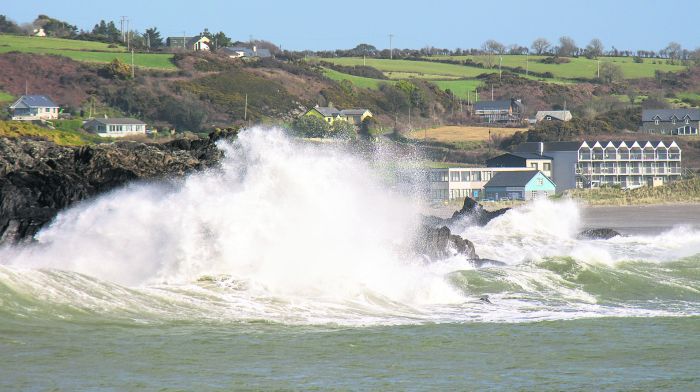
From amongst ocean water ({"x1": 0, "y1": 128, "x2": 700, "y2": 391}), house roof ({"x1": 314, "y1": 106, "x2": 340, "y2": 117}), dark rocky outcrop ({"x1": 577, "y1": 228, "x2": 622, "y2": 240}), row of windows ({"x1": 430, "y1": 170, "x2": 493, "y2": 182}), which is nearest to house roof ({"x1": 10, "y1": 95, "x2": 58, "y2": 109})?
house roof ({"x1": 314, "y1": 106, "x2": 340, "y2": 117})

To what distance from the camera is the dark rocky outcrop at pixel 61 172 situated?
83.9 ft

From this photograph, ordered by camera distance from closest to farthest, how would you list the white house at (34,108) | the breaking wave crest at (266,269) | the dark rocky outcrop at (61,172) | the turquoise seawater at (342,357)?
the turquoise seawater at (342,357) → the breaking wave crest at (266,269) → the dark rocky outcrop at (61,172) → the white house at (34,108)

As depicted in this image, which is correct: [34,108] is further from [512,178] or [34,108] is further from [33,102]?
[512,178]

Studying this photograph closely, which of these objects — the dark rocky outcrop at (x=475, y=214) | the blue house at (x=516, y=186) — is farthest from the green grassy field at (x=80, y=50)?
the dark rocky outcrop at (x=475, y=214)

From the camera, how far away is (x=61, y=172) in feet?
95.1

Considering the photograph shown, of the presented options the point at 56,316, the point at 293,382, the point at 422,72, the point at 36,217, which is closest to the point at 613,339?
the point at 293,382

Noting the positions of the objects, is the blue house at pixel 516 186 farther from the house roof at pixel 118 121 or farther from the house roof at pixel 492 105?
the house roof at pixel 492 105

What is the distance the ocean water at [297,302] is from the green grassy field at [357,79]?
282 ft

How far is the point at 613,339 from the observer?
1711 cm

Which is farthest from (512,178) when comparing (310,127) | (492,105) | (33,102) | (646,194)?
(492,105)

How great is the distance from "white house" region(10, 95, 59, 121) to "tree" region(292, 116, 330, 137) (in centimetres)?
1732

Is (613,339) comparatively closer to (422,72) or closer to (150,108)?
(150,108)

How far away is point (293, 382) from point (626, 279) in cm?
1446

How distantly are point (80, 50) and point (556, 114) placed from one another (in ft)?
145
